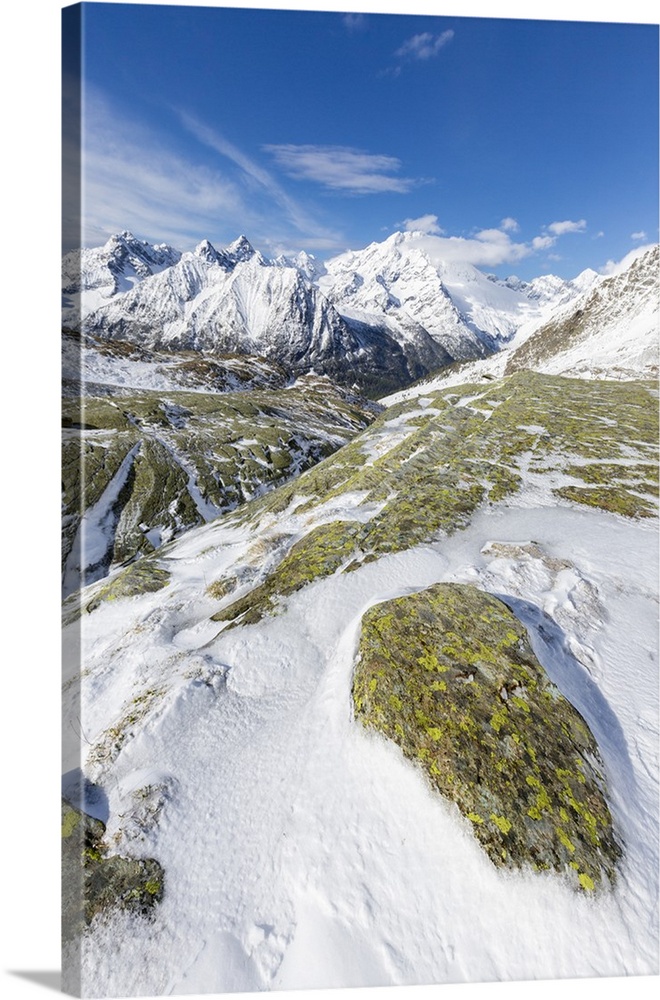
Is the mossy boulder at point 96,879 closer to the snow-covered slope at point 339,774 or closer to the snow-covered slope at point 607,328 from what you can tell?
the snow-covered slope at point 339,774

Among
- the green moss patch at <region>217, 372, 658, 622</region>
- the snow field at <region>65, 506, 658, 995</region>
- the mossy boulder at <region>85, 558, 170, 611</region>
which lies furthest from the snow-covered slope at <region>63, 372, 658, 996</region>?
the mossy boulder at <region>85, 558, 170, 611</region>

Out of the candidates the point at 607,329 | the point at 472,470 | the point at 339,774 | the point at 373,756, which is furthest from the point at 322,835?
the point at 607,329

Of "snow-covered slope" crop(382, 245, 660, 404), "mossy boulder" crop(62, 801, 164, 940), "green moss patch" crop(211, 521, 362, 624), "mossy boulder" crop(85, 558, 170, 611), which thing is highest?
"snow-covered slope" crop(382, 245, 660, 404)

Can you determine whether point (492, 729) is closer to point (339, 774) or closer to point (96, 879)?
point (339, 774)

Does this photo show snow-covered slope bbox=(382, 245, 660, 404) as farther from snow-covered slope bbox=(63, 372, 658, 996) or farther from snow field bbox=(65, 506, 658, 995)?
snow field bbox=(65, 506, 658, 995)

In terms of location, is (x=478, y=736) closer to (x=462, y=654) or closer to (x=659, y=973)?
(x=462, y=654)
